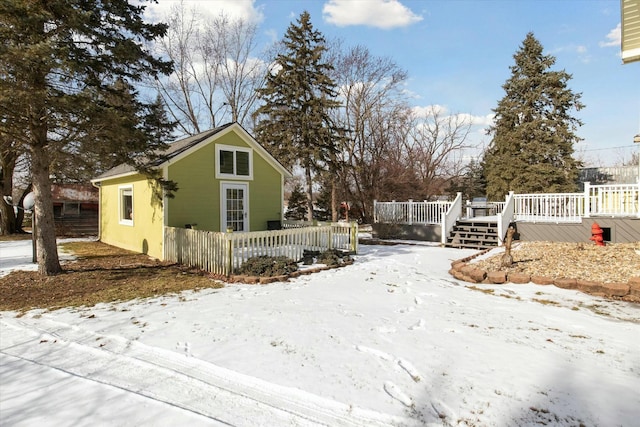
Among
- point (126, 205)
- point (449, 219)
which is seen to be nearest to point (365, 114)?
point (449, 219)

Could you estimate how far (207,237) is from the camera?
8.24m

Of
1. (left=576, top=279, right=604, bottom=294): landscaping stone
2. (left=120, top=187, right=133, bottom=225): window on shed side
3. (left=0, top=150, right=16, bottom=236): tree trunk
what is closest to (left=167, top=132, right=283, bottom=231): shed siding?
(left=120, top=187, right=133, bottom=225): window on shed side

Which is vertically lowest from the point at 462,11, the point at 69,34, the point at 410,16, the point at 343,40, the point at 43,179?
the point at 43,179

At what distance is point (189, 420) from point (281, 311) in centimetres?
263

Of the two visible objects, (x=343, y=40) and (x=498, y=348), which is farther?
(x=343, y=40)

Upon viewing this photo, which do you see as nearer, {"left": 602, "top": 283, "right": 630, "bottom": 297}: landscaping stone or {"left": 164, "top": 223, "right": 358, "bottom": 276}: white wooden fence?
{"left": 602, "top": 283, "right": 630, "bottom": 297}: landscaping stone

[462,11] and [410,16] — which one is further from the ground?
[410,16]

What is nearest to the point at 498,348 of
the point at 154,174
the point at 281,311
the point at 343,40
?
the point at 281,311

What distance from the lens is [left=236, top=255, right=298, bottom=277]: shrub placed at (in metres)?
7.57

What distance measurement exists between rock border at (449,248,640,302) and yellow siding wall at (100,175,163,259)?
8.52 metres

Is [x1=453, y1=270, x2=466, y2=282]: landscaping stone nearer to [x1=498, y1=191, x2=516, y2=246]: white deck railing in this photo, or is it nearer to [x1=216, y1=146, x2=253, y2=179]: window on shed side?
[x1=498, y1=191, x2=516, y2=246]: white deck railing

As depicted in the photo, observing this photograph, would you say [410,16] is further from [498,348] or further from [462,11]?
[498,348]

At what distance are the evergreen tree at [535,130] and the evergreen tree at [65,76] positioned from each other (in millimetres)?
22395

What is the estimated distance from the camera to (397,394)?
292cm
